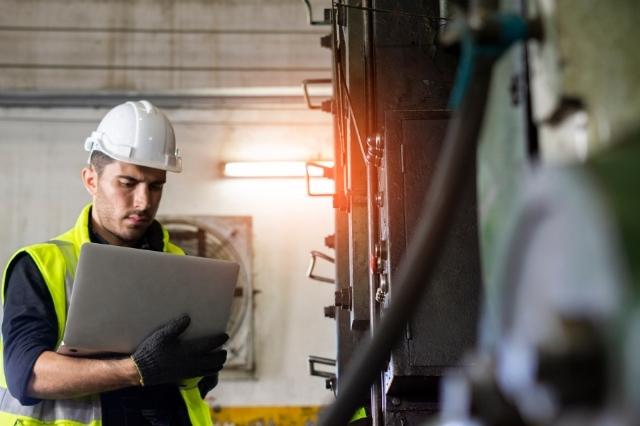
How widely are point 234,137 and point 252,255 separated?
0.82 m

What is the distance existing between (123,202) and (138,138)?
0.29 m

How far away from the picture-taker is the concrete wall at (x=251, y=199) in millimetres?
5793

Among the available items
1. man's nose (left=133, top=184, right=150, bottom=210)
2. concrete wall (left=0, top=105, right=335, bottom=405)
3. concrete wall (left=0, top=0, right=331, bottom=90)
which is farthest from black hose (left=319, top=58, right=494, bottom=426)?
concrete wall (left=0, top=0, right=331, bottom=90)

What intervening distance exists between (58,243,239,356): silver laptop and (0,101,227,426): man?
37 millimetres

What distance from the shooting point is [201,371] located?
2426mm

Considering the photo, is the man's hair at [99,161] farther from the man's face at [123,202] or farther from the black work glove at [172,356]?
the black work glove at [172,356]

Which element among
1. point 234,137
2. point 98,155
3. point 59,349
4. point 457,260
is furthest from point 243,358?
point 457,260

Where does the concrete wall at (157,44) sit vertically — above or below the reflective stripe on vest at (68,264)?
above

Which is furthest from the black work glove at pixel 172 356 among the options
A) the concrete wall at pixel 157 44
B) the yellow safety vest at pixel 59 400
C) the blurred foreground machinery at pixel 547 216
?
the concrete wall at pixel 157 44

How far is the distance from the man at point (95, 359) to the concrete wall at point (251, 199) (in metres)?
3.11

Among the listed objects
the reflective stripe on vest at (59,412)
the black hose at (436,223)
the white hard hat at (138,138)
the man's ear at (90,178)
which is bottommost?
the reflective stripe on vest at (59,412)

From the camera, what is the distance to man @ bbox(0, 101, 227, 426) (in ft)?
7.43

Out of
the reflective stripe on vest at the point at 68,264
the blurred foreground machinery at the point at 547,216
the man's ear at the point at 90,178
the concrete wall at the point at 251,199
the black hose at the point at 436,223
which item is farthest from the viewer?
the concrete wall at the point at 251,199

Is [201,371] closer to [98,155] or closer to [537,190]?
[98,155]
